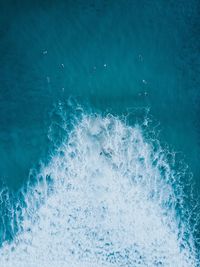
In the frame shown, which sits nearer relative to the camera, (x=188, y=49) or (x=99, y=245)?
(x=99, y=245)

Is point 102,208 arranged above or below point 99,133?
below

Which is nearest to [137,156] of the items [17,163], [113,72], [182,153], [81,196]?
[182,153]

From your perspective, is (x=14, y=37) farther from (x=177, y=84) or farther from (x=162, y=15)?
(x=177, y=84)

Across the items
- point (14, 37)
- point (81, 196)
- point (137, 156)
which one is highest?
point (14, 37)

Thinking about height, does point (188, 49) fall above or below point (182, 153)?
above
